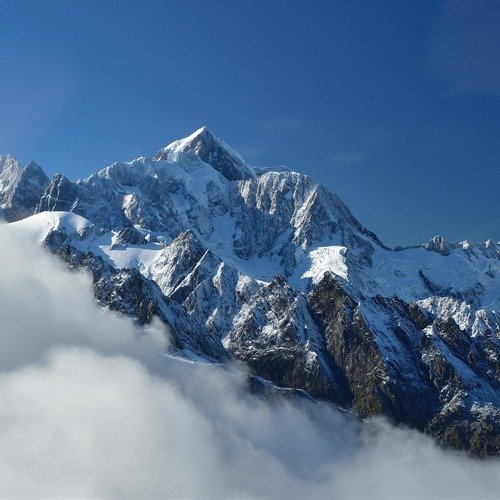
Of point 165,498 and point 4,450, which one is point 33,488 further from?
point 165,498

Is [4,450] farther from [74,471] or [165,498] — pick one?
[165,498]

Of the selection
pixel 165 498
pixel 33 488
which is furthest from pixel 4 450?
pixel 165 498

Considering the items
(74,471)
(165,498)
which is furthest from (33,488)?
(165,498)

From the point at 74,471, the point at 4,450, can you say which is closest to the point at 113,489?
the point at 74,471

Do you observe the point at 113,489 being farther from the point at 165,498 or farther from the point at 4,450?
the point at 4,450

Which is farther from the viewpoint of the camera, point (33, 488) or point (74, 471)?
point (74, 471)

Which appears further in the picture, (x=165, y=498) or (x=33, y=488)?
(x=165, y=498)
